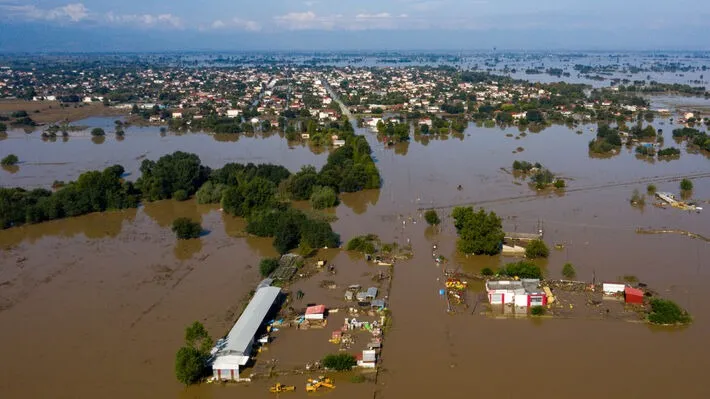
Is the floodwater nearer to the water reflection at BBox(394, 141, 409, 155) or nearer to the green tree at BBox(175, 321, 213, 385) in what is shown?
the water reflection at BBox(394, 141, 409, 155)

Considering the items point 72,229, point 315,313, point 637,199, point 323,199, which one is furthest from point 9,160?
point 637,199

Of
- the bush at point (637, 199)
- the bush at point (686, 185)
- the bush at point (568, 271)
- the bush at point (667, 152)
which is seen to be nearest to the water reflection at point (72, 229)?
the bush at point (568, 271)

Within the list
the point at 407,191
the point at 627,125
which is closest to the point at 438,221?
the point at 407,191

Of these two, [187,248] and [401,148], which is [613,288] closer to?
[187,248]

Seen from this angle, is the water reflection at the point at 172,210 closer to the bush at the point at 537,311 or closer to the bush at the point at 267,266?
the bush at the point at 267,266

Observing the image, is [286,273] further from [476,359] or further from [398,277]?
[476,359]

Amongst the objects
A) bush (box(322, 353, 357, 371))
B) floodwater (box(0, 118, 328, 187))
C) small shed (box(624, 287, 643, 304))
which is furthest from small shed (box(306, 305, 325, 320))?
floodwater (box(0, 118, 328, 187))

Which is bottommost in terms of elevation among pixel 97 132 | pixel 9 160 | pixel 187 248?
pixel 187 248
